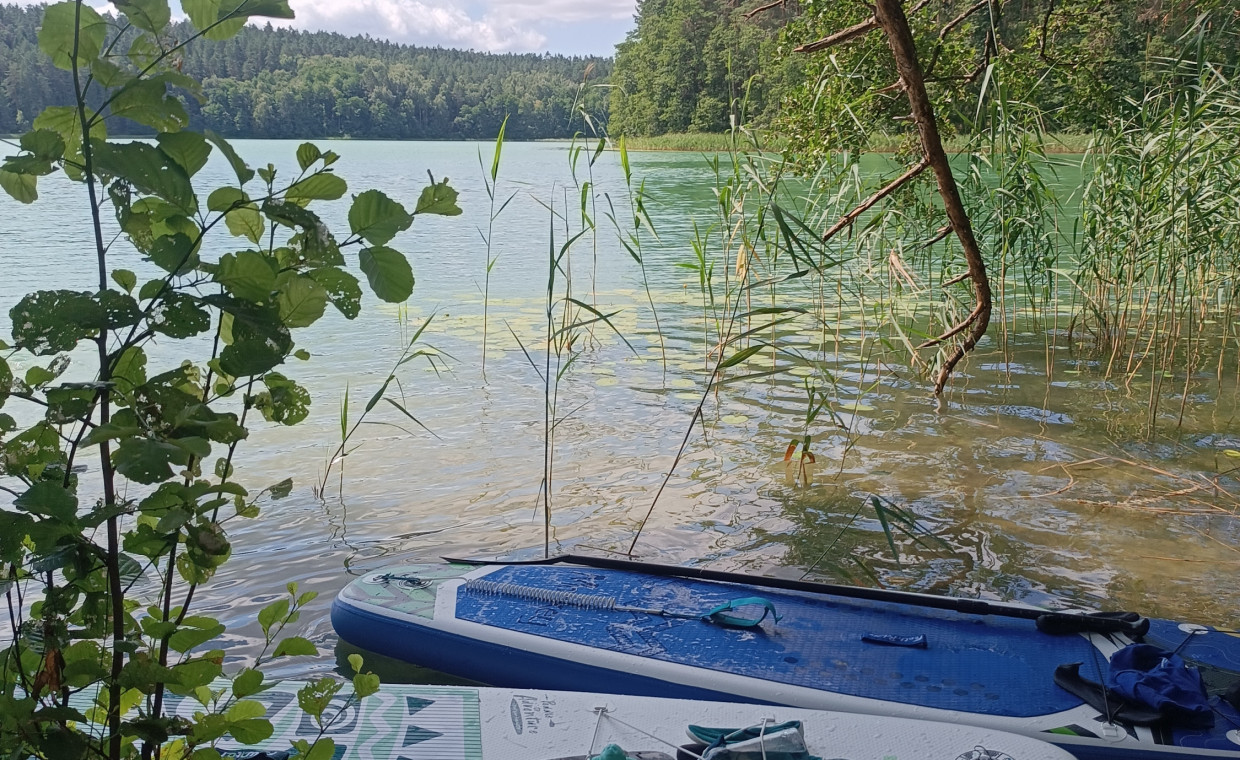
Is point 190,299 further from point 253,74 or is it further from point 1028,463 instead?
point 253,74

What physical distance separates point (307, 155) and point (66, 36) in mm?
255

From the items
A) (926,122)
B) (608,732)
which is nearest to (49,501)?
(608,732)

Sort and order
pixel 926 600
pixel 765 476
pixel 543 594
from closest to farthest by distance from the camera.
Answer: pixel 926 600 → pixel 543 594 → pixel 765 476

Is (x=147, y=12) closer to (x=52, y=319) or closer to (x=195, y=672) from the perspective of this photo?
(x=52, y=319)

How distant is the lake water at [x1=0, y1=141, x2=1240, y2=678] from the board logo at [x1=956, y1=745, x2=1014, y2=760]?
1681 millimetres

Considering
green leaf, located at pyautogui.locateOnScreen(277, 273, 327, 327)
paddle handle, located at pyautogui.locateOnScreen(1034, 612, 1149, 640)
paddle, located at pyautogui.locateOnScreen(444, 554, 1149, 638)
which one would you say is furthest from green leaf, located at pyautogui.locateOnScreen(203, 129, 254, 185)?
paddle handle, located at pyautogui.locateOnScreen(1034, 612, 1149, 640)

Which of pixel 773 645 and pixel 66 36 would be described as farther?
pixel 773 645

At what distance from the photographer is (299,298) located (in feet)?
3.29

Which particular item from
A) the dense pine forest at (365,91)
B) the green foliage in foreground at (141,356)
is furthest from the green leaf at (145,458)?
the dense pine forest at (365,91)

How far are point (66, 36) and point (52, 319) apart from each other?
300 millimetres

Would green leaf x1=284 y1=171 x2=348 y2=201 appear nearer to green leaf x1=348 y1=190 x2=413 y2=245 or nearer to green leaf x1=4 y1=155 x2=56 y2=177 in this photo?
green leaf x1=348 y1=190 x2=413 y2=245

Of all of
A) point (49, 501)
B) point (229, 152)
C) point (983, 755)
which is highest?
point (229, 152)

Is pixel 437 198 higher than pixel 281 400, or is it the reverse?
pixel 437 198

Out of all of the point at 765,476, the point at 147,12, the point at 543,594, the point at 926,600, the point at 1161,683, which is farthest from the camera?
the point at 765,476
